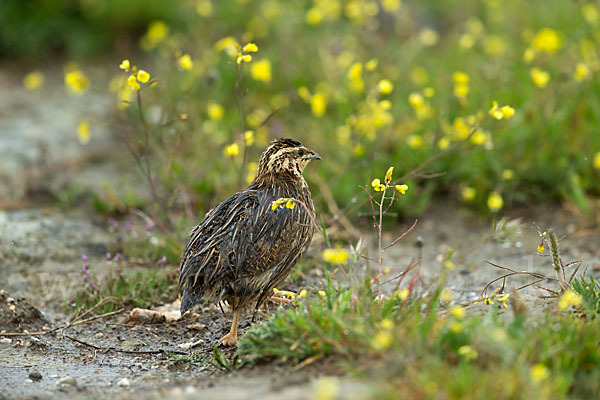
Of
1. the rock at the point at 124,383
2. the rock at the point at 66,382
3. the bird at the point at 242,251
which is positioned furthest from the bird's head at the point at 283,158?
the rock at the point at 66,382

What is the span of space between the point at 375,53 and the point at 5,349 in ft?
19.4

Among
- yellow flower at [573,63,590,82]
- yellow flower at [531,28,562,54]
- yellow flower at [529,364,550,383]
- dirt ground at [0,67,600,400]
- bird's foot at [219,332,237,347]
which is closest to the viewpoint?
yellow flower at [529,364,550,383]

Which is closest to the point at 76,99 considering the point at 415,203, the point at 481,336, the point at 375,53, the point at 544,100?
the point at 375,53

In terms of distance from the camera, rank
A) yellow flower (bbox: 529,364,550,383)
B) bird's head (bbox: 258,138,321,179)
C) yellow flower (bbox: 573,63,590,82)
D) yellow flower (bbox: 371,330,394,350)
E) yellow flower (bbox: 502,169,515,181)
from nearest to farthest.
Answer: yellow flower (bbox: 529,364,550,383) → yellow flower (bbox: 371,330,394,350) → bird's head (bbox: 258,138,321,179) → yellow flower (bbox: 502,169,515,181) → yellow flower (bbox: 573,63,590,82)

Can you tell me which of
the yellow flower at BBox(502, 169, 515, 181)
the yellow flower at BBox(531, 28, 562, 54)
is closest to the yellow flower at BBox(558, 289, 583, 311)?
the yellow flower at BBox(502, 169, 515, 181)

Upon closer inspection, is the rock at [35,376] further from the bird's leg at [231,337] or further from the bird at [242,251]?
the bird's leg at [231,337]

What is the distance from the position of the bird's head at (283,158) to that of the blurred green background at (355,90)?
295mm

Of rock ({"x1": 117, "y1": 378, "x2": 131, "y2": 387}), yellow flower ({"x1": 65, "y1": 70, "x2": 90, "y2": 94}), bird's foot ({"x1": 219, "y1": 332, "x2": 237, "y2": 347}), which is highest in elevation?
yellow flower ({"x1": 65, "y1": 70, "x2": 90, "y2": 94})

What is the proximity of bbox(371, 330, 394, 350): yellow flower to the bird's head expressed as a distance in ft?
6.32

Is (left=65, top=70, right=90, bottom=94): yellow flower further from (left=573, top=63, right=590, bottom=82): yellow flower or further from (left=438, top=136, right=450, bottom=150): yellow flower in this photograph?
(left=573, top=63, right=590, bottom=82): yellow flower

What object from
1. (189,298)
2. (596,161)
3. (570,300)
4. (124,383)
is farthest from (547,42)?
(124,383)

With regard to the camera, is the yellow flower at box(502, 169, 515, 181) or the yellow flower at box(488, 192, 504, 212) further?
the yellow flower at box(502, 169, 515, 181)

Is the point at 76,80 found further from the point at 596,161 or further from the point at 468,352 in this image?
the point at 596,161

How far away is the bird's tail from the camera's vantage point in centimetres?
477
